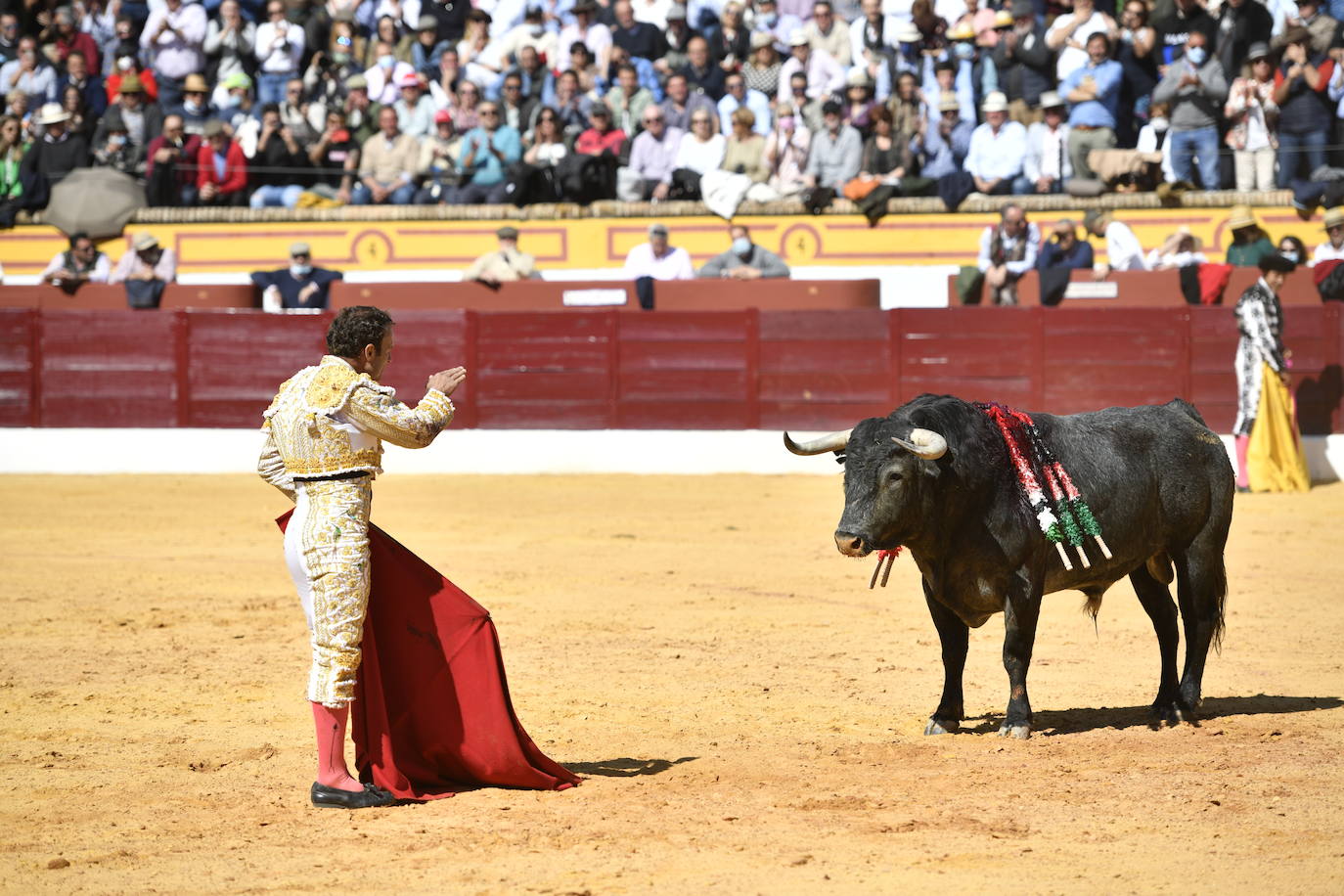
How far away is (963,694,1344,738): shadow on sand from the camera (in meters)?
5.78

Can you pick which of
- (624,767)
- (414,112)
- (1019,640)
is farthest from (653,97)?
(624,767)

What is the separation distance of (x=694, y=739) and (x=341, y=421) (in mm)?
1682

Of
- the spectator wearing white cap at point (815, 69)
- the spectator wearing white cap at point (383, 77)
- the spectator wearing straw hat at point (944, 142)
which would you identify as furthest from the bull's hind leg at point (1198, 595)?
the spectator wearing white cap at point (383, 77)

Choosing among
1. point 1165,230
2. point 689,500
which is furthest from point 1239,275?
point 689,500

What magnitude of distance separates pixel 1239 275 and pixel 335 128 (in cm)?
785

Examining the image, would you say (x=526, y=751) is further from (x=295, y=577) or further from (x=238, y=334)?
(x=238, y=334)

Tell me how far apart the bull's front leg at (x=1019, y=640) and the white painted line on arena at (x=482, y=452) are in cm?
826

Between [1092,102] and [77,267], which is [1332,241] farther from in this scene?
[77,267]

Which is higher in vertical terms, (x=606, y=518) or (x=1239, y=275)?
(x=1239, y=275)

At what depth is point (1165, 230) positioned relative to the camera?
14.3 meters

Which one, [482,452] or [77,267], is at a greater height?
[77,267]

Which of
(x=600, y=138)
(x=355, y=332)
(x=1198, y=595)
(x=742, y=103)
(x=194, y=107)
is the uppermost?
(x=194, y=107)

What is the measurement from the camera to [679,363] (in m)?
14.7

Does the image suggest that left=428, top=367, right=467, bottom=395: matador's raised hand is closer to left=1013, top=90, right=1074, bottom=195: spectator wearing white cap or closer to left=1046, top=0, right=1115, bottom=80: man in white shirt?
left=1013, top=90, right=1074, bottom=195: spectator wearing white cap
